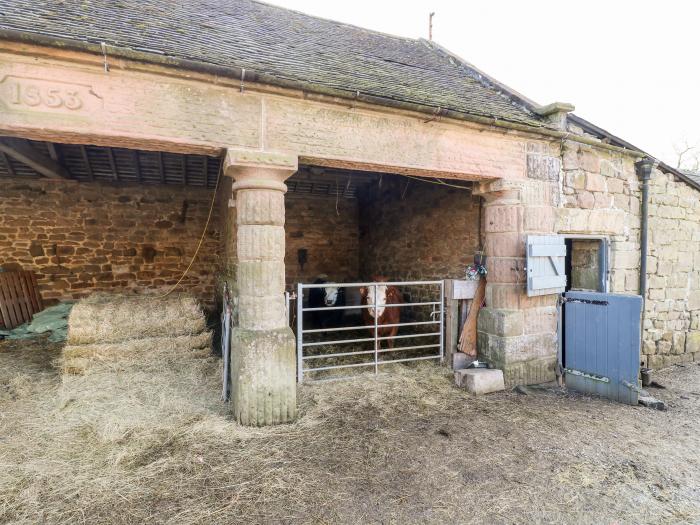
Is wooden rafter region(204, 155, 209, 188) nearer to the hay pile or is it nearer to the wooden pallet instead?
the hay pile

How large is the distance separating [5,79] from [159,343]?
357 cm

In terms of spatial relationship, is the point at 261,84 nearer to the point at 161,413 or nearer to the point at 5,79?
the point at 5,79

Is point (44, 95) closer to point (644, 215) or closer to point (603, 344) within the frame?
point (603, 344)

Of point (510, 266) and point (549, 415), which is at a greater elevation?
point (510, 266)

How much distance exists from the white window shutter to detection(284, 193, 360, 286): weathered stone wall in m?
5.44

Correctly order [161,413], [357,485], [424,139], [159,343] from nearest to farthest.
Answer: [357,485], [161,413], [424,139], [159,343]

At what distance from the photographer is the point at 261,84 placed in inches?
145

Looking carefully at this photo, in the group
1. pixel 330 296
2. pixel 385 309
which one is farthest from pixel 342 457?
pixel 330 296

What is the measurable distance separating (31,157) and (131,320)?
329cm

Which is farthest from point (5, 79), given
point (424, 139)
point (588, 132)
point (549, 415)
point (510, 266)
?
point (588, 132)

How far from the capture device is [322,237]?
9688 millimetres

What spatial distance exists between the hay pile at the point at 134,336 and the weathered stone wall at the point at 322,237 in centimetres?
371

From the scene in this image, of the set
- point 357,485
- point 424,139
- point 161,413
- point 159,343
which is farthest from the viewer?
point 159,343

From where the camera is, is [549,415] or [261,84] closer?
[261,84]
